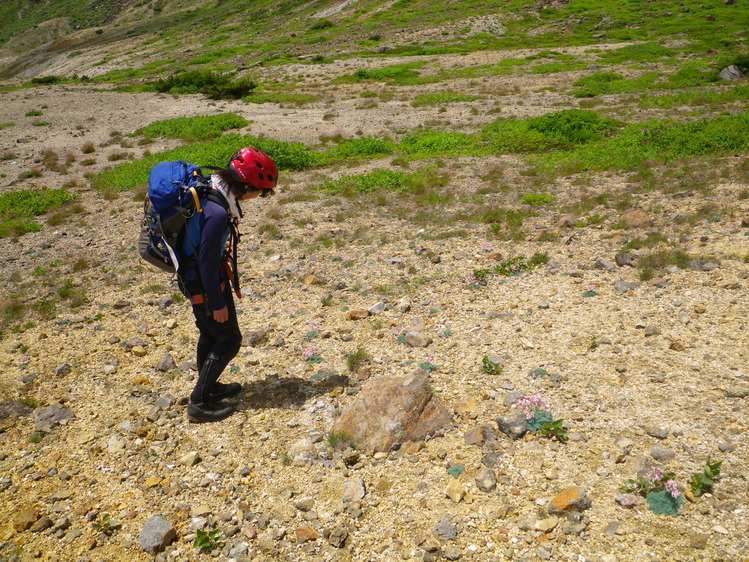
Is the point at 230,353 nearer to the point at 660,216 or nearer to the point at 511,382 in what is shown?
the point at 511,382

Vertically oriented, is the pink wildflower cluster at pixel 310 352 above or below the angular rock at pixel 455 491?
above

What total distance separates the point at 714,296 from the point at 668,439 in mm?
3844

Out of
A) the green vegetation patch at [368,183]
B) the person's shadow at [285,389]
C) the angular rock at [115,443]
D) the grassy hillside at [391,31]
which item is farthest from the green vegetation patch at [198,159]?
the grassy hillside at [391,31]

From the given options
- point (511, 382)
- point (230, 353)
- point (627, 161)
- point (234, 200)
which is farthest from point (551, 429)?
point (627, 161)

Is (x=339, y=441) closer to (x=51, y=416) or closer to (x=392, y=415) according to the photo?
(x=392, y=415)

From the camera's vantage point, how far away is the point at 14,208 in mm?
15609

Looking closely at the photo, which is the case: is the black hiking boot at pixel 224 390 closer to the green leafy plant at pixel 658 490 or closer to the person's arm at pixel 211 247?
the person's arm at pixel 211 247

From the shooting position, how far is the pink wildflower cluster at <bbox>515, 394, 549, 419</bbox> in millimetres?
5820

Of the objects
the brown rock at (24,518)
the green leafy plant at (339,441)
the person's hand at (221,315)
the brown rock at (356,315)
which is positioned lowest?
the green leafy plant at (339,441)

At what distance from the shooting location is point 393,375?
22.7ft

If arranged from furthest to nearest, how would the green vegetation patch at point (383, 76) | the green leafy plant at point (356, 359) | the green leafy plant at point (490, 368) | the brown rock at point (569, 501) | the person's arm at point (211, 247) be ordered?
1. the green vegetation patch at point (383, 76)
2. the green leafy plant at point (356, 359)
3. the green leafy plant at point (490, 368)
4. the person's arm at point (211, 247)
5. the brown rock at point (569, 501)

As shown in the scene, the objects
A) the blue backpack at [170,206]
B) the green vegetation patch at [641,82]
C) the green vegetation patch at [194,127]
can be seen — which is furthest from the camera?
the green vegetation patch at [641,82]

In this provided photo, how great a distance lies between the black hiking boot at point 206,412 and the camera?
20.3ft

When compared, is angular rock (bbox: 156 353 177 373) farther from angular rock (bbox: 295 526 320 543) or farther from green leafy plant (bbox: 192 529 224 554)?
angular rock (bbox: 295 526 320 543)
